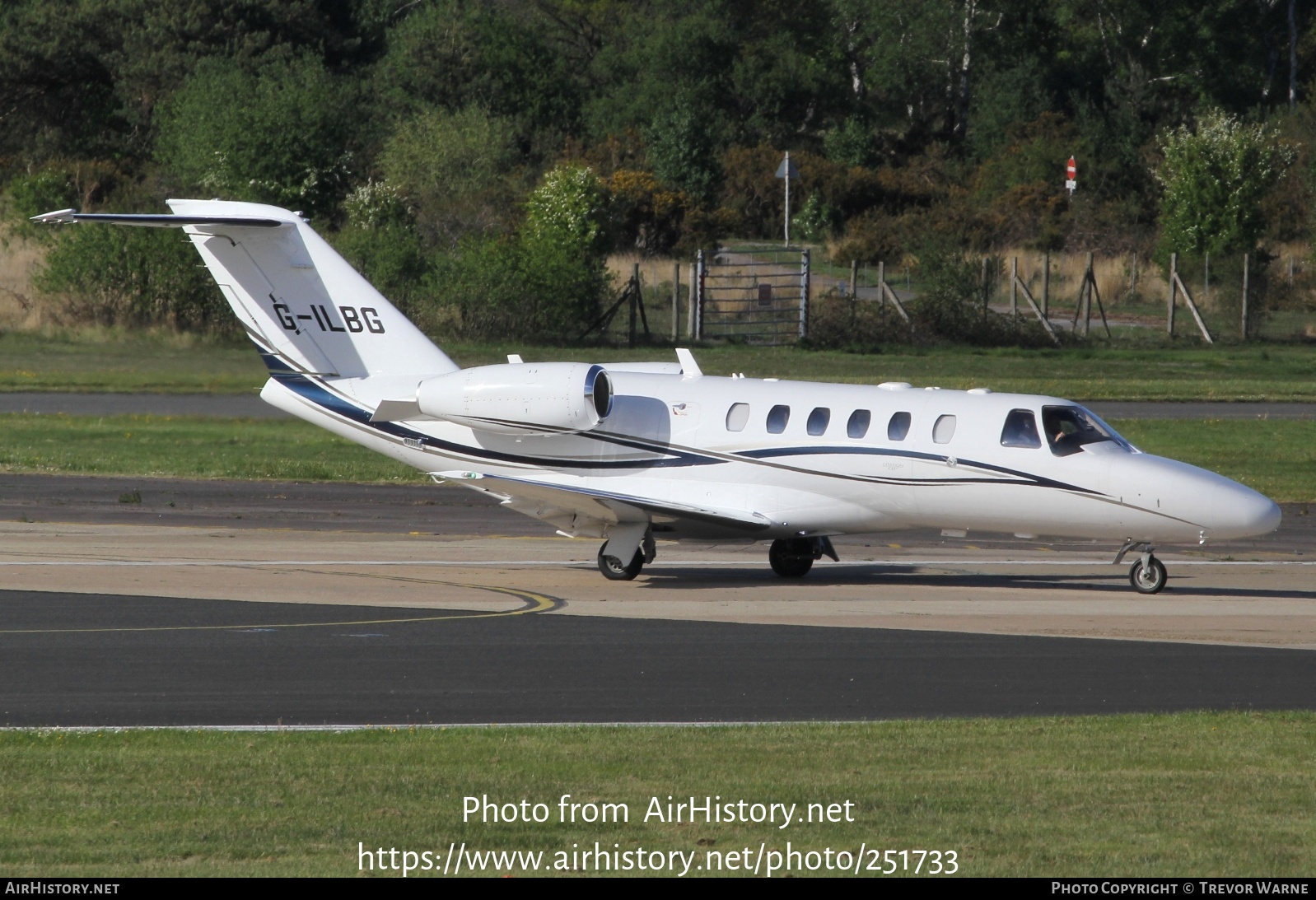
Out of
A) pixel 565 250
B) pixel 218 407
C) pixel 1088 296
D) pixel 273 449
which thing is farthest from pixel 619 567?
pixel 1088 296

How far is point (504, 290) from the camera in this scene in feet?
163

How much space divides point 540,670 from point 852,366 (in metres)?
34.1

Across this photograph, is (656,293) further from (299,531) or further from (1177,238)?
(299,531)

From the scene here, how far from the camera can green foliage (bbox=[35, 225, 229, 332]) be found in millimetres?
44625

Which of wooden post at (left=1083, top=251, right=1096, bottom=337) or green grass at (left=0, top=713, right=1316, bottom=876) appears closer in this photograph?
green grass at (left=0, top=713, right=1316, bottom=876)

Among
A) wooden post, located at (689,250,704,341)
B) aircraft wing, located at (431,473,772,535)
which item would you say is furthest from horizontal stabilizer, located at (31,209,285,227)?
wooden post, located at (689,250,704,341)

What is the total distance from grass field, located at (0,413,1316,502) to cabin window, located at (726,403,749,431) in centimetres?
1125

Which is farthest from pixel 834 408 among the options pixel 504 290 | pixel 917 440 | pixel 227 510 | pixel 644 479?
pixel 504 290

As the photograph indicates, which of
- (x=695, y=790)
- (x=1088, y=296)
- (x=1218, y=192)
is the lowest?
(x=695, y=790)

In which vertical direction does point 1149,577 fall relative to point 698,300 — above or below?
below

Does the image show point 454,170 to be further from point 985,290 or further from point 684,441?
point 684,441

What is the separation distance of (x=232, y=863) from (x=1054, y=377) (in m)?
39.8

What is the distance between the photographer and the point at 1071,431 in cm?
1853

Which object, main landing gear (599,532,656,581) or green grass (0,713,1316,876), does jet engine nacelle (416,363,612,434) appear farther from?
green grass (0,713,1316,876)
